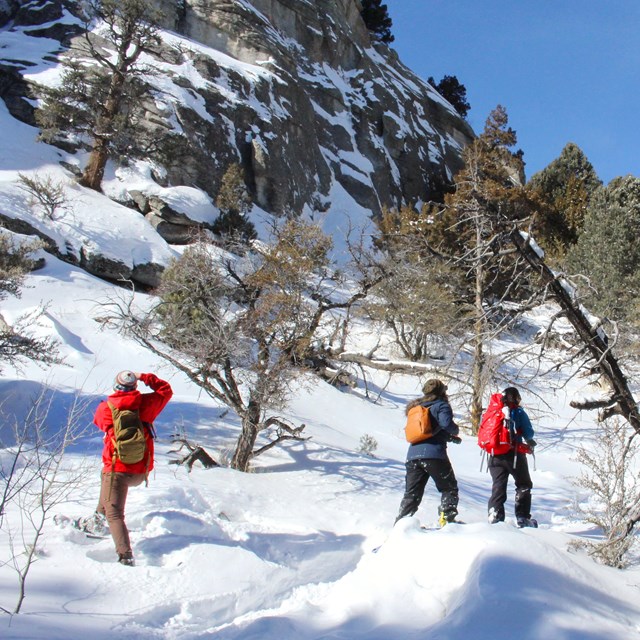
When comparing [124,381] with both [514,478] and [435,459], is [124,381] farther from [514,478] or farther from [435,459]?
[514,478]

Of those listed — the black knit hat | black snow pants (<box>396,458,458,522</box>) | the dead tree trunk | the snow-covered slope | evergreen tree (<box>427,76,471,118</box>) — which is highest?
evergreen tree (<box>427,76,471,118</box>)

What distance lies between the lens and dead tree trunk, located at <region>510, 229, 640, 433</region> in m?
3.80

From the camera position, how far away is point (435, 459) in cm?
492

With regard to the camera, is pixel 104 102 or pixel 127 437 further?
pixel 104 102

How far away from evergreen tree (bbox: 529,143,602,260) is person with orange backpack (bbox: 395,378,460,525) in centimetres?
2433

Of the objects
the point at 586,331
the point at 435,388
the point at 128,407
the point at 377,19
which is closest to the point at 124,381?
the point at 128,407

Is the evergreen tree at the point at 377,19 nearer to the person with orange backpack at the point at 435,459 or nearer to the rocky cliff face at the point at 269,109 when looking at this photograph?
the rocky cliff face at the point at 269,109

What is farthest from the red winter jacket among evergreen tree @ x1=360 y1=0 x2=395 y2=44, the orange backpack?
evergreen tree @ x1=360 y1=0 x2=395 y2=44

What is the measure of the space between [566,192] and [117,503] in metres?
33.7

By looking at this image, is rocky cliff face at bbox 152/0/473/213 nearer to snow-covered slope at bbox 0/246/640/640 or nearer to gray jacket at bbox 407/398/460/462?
snow-covered slope at bbox 0/246/640/640

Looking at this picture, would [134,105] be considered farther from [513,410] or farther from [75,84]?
[513,410]

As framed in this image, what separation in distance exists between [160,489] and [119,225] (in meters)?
14.3

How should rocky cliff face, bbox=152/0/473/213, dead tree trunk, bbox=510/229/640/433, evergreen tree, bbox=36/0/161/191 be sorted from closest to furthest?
1. dead tree trunk, bbox=510/229/640/433
2. evergreen tree, bbox=36/0/161/191
3. rocky cliff face, bbox=152/0/473/213

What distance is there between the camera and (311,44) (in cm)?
3728
